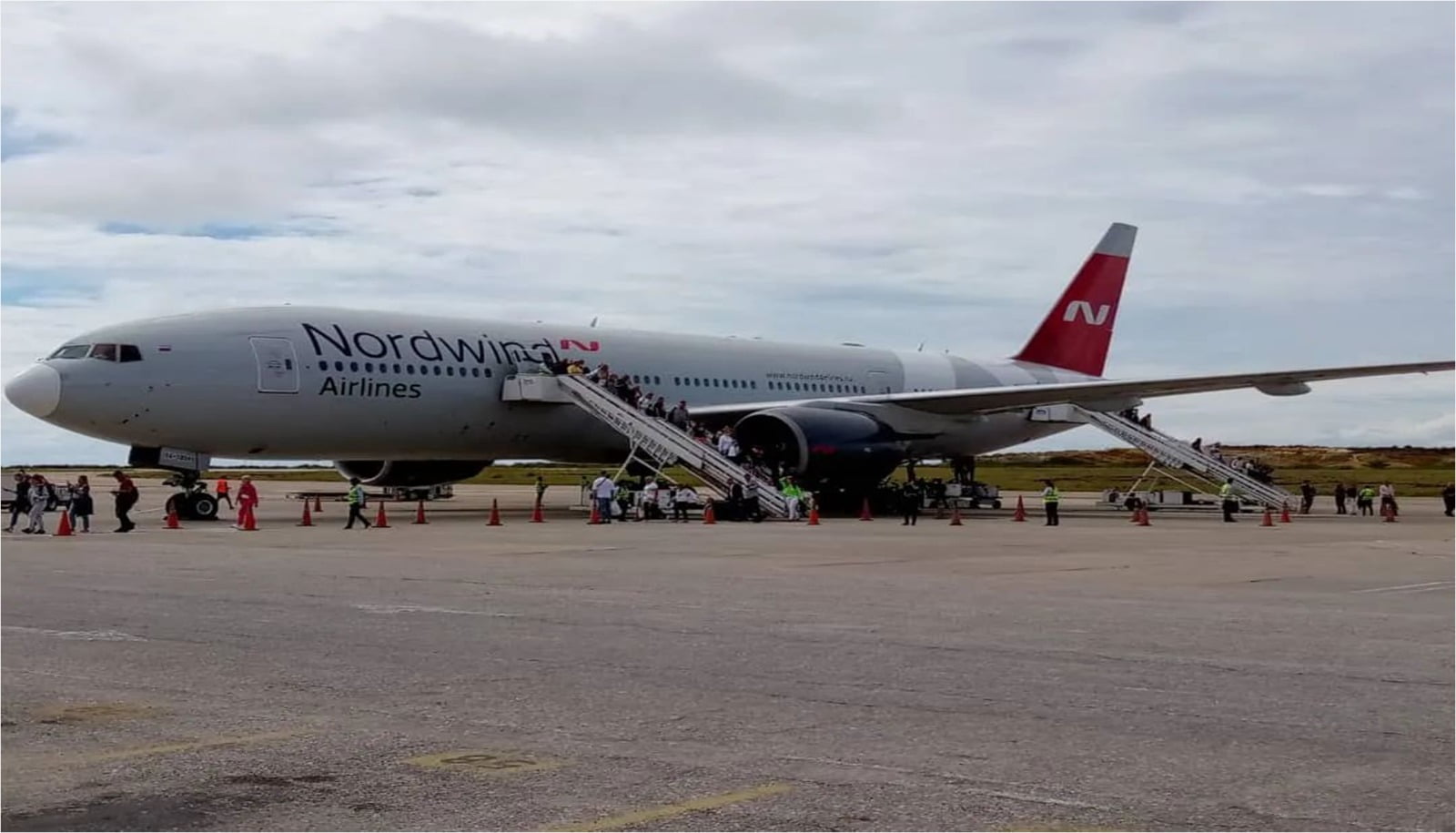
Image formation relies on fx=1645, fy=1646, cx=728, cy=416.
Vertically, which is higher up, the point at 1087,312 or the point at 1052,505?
the point at 1087,312

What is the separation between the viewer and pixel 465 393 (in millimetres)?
30281

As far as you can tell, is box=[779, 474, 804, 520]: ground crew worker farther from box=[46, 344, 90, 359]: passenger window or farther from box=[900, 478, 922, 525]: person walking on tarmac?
box=[46, 344, 90, 359]: passenger window

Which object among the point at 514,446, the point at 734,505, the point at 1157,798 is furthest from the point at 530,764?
the point at 514,446

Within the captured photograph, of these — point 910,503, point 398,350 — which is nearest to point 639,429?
point 398,350

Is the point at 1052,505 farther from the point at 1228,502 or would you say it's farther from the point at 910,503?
the point at 1228,502

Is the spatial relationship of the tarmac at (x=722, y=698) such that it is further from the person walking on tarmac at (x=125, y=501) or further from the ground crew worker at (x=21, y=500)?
the ground crew worker at (x=21, y=500)

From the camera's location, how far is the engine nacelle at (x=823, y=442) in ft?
103

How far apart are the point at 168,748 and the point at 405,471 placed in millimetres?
27374

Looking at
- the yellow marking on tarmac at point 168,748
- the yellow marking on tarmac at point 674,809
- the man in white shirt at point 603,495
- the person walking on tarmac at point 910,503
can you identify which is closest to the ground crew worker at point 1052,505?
the person walking on tarmac at point 910,503

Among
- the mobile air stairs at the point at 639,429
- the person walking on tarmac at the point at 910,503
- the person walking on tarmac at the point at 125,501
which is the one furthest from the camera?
the mobile air stairs at the point at 639,429

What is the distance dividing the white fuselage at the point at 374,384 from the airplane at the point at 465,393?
0.11 feet

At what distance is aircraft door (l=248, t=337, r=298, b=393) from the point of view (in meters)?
27.2

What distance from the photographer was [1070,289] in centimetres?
4288

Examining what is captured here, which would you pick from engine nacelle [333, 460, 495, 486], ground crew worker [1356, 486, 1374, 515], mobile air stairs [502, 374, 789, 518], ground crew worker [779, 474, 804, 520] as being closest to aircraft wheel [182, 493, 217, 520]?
engine nacelle [333, 460, 495, 486]
